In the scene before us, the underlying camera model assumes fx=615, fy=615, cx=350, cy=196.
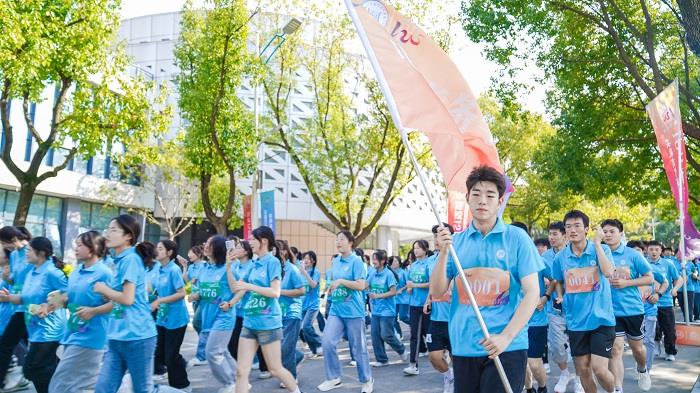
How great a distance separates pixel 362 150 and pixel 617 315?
1611cm

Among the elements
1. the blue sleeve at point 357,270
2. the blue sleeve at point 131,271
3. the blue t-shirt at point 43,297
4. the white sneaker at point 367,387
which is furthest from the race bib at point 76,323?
the white sneaker at point 367,387

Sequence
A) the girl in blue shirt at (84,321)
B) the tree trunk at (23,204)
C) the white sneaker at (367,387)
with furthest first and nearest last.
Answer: the tree trunk at (23,204), the white sneaker at (367,387), the girl in blue shirt at (84,321)

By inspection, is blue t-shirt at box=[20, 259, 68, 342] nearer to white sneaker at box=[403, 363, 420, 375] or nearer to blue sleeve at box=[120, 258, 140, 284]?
blue sleeve at box=[120, 258, 140, 284]

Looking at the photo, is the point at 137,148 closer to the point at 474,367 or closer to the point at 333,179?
the point at 333,179

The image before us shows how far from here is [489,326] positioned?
345 centimetres

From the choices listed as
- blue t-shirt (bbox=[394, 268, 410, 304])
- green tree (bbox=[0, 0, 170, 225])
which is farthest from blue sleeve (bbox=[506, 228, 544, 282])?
green tree (bbox=[0, 0, 170, 225])

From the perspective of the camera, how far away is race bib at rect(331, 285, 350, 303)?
25.5ft

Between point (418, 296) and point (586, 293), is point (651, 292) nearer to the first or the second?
point (418, 296)

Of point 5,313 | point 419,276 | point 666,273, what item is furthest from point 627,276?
point 5,313

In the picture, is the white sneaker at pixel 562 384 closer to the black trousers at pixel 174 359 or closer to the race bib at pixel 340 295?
the race bib at pixel 340 295

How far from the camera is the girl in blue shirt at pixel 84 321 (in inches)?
191

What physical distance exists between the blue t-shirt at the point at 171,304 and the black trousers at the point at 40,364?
1687 mm

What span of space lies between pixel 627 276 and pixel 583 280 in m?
1.26

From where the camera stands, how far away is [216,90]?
16906 millimetres
